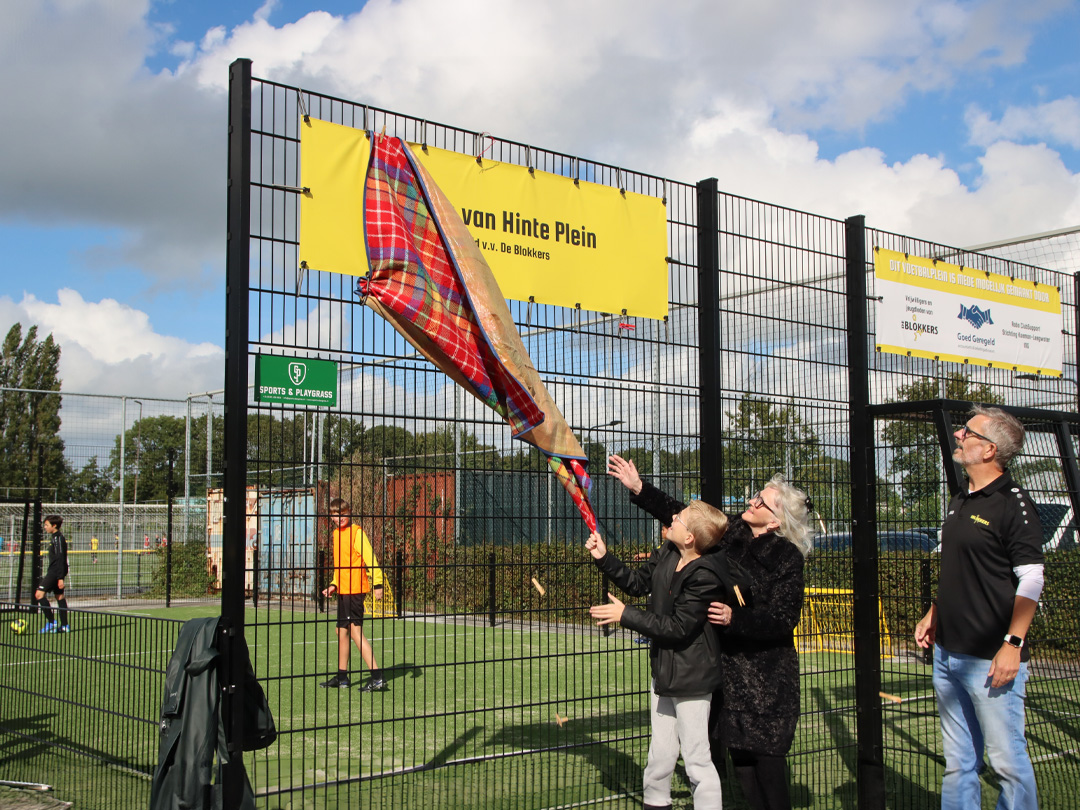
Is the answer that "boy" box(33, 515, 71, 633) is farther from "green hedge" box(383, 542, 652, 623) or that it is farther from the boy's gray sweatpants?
the boy's gray sweatpants

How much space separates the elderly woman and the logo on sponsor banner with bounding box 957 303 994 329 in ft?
12.5

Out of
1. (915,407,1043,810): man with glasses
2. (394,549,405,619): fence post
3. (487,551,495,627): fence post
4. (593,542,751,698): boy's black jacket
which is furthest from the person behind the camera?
(487,551,495,627): fence post

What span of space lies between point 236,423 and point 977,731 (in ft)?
12.0

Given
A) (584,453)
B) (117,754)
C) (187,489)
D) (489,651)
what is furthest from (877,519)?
(187,489)

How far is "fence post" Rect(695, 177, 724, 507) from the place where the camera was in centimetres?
596

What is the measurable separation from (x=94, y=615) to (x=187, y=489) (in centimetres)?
1570

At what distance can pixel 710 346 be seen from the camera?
604cm

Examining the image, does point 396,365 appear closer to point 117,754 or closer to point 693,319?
point 693,319

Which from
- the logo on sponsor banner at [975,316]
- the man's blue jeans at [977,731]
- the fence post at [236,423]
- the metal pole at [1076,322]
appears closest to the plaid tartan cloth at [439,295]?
the fence post at [236,423]

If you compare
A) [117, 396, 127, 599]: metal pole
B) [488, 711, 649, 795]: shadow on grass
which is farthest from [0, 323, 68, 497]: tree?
[488, 711, 649, 795]: shadow on grass

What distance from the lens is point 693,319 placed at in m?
6.09

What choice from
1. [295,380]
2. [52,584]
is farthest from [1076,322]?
[52,584]

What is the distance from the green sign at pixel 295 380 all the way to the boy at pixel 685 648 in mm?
1465

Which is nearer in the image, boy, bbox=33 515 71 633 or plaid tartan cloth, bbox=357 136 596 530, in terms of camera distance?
plaid tartan cloth, bbox=357 136 596 530
